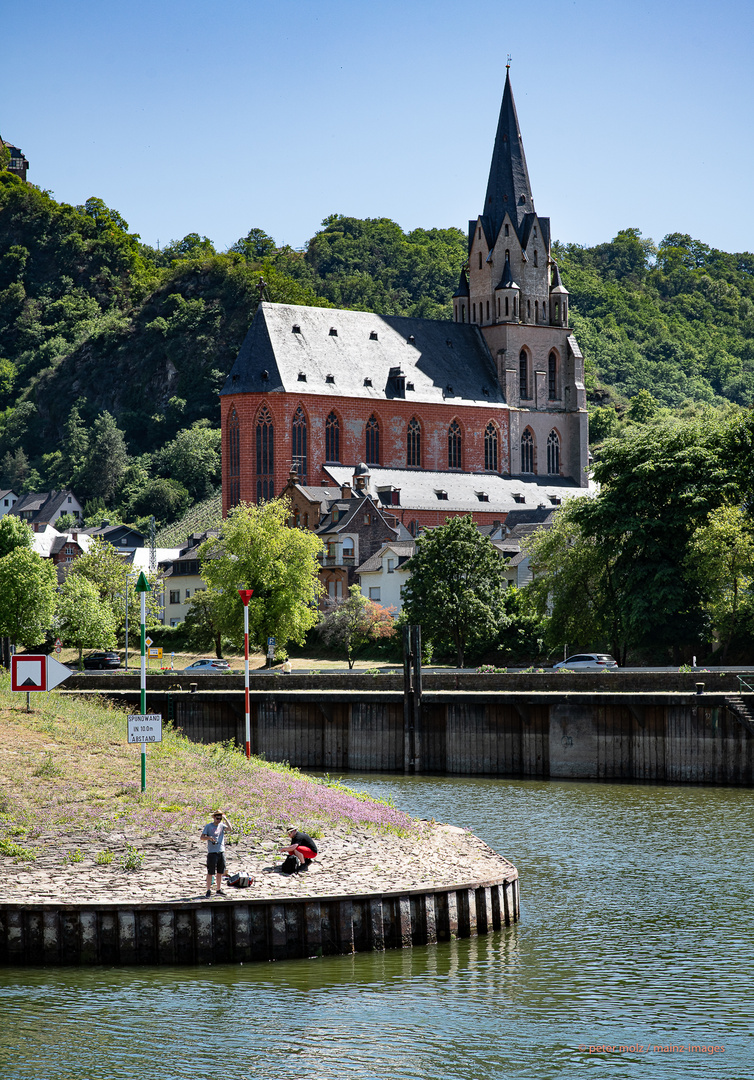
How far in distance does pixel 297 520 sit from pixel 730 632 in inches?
2075

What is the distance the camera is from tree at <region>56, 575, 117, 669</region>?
8656cm

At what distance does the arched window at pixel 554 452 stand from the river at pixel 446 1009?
108 meters

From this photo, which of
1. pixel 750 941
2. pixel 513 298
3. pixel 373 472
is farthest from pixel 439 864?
pixel 513 298

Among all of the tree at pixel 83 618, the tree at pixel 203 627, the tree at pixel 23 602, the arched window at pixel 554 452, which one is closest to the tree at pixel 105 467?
the arched window at pixel 554 452

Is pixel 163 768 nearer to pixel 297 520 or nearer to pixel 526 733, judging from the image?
pixel 526 733

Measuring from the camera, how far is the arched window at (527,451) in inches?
5172

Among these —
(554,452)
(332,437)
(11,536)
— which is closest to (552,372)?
(554,452)

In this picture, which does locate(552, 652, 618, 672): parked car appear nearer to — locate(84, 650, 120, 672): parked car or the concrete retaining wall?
the concrete retaining wall

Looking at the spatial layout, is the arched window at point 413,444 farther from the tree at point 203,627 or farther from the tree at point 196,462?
the tree at point 196,462

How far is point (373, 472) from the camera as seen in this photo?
11819 centimetres

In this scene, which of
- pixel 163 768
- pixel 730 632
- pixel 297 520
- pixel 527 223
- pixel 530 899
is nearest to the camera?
pixel 530 899

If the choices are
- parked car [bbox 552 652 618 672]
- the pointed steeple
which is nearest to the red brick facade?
the pointed steeple

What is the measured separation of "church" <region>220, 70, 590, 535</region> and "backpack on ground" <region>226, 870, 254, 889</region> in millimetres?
91326

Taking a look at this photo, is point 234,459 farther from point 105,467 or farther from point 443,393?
point 105,467
